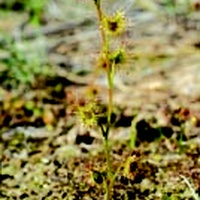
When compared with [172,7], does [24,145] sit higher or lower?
lower

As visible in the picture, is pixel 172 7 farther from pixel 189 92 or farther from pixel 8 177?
pixel 8 177

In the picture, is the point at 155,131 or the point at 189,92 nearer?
the point at 155,131

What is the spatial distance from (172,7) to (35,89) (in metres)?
0.96

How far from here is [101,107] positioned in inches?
97.2

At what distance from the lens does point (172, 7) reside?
10.5ft

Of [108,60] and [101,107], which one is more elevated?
[108,60]

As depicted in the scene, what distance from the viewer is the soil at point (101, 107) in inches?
73.6

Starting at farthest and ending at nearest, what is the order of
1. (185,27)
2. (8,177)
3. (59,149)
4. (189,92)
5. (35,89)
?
(185,27), (35,89), (189,92), (59,149), (8,177)

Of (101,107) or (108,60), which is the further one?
(101,107)

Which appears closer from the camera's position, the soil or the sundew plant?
the sundew plant

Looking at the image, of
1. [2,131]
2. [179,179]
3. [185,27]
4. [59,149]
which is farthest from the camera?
[185,27]

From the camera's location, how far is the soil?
187 cm

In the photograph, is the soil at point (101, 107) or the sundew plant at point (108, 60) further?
the soil at point (101, 107)

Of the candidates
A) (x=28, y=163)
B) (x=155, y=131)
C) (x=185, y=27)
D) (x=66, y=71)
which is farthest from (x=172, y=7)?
(x=28, y=163)
